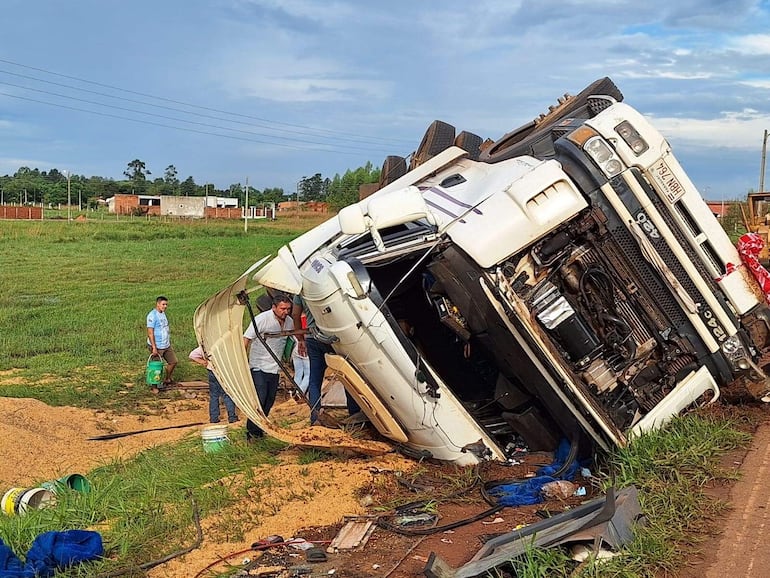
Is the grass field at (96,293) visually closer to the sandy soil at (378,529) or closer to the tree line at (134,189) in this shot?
the sandy soil at (378,529)

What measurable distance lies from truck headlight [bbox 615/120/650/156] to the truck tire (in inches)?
23.7

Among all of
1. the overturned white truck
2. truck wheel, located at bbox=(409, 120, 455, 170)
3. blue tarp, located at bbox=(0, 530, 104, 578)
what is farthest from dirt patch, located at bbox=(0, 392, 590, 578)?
truck wheel, located at bbox=(409, 120, 455, 170)

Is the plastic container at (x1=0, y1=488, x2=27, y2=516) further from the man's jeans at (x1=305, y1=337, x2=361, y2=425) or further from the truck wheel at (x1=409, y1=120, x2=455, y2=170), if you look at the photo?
the truck wheel at (x1=409, y1=120, x2=455, y2=170)

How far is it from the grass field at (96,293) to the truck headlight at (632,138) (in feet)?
25.8

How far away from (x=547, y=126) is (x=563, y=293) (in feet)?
6.36

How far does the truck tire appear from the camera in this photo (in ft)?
21.9

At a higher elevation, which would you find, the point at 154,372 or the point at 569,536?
the point at 154,372

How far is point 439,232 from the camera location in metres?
5.60

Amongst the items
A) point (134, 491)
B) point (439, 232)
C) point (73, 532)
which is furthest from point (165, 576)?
point (439, 232)

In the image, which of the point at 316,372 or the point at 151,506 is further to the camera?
the point at 316,372

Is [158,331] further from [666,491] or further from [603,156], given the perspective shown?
[666,491]

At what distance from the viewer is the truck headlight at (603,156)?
A: 5.66 metres

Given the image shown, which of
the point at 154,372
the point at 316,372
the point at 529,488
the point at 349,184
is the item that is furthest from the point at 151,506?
the point at 349,184

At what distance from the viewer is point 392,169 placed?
8.60 meters
